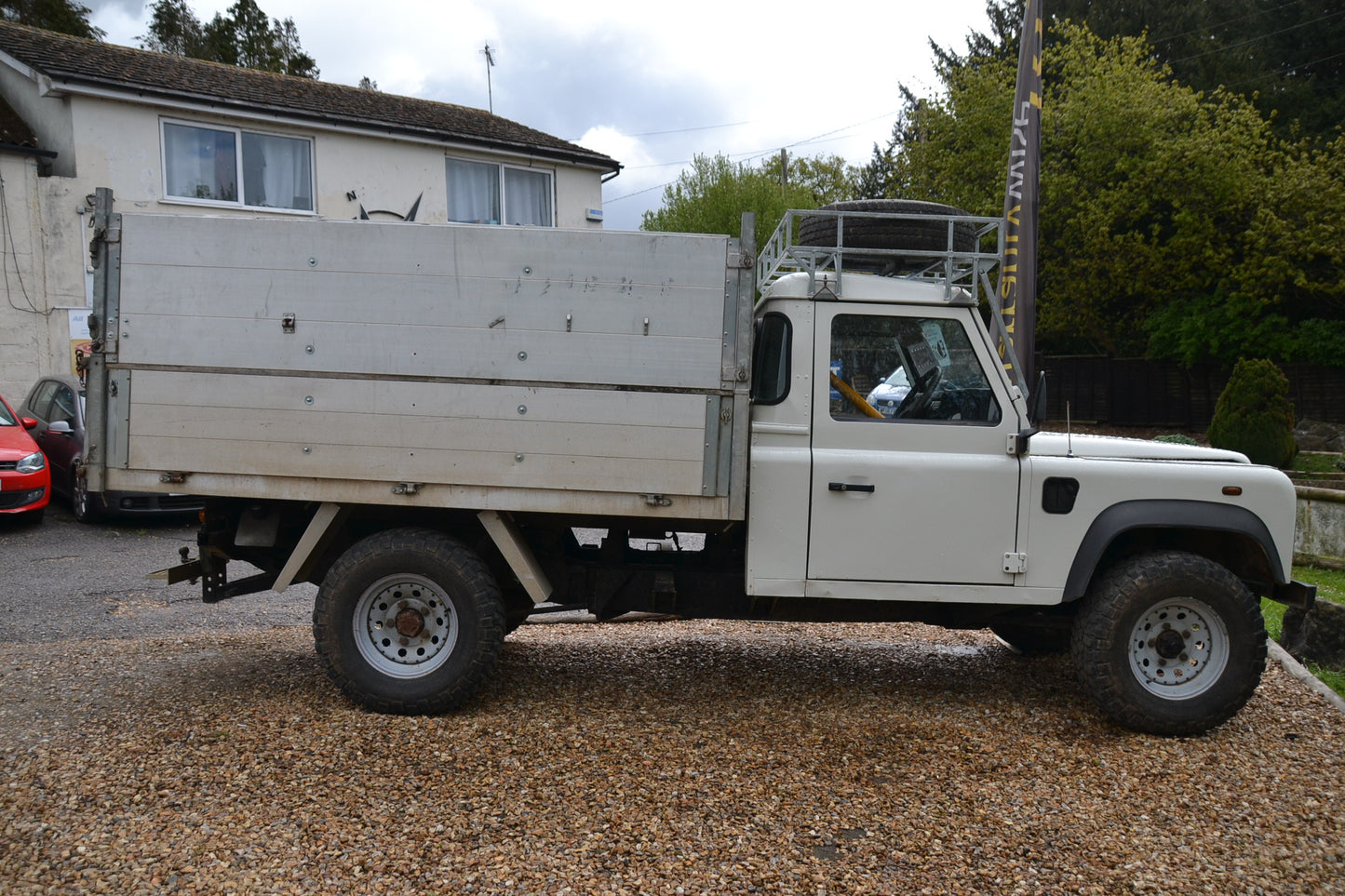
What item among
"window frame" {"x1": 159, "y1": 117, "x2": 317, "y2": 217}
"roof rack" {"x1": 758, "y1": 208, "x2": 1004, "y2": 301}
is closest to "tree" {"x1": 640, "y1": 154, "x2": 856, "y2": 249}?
"window frame" {"x1": 159, "y1": 117, "x2": 317, "y2": 217}

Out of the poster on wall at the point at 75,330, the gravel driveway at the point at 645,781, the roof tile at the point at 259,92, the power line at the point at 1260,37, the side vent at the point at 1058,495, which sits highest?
the power line at the point at 1260,37

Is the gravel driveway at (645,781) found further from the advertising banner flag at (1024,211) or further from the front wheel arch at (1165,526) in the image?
the advertising banner flag at (1024,211)

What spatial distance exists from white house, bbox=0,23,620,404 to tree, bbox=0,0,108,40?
50.4 ft

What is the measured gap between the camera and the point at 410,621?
189 inches

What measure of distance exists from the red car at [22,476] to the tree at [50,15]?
2404 cm

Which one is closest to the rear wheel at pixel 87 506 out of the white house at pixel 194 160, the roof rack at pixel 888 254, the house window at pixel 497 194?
the white house at pixel 194 160

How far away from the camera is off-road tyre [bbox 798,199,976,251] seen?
4.99m

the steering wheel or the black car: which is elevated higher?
the steering wheel

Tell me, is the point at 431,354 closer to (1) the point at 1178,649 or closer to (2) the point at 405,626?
(2) the point at 405,626

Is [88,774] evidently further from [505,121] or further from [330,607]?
[505,121]

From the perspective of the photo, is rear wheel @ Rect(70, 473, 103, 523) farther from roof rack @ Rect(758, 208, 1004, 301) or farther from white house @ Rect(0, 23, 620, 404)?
roof rack @ Rect(758, 208, 1004, 301)

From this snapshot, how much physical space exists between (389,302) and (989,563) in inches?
127

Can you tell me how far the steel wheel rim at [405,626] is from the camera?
4.81 meters

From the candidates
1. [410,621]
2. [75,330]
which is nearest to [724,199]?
[75,330]
